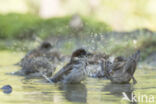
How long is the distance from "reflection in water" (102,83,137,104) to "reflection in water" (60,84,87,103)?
46 centimetres

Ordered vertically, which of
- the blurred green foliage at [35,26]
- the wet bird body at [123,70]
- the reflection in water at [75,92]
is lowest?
the reflection in water at [75,92]

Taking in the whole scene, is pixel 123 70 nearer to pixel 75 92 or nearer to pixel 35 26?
pixel 75 92

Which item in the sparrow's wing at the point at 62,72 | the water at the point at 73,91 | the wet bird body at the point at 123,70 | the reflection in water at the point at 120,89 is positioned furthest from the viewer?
the sparrow's wing at the point at 62,72

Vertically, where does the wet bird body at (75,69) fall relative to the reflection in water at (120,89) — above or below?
above

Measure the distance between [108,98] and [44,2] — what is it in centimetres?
2929

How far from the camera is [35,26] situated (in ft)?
92.6

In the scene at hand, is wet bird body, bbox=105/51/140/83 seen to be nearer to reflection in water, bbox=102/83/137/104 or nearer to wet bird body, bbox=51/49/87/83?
reflection in water, bbox=102/83/137/104

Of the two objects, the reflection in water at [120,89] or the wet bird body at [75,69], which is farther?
the wet bird body at [75,69]

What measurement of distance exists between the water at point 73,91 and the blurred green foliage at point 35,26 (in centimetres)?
1437

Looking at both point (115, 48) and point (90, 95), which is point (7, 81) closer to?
point (90, 95)

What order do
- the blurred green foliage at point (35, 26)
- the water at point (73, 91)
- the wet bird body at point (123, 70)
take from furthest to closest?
the blurred green foliage at point (35, 26), the wet bird body at point (123, 70), the water at point (73, 91)

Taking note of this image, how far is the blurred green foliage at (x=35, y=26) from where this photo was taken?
2518 centimetres

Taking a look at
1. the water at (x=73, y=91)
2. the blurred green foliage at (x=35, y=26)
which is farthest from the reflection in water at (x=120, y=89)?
the blurred green foliage at (x=35, y=26)

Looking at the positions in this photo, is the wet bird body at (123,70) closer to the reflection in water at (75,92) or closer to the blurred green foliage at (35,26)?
the reflection in water at (75,92)
